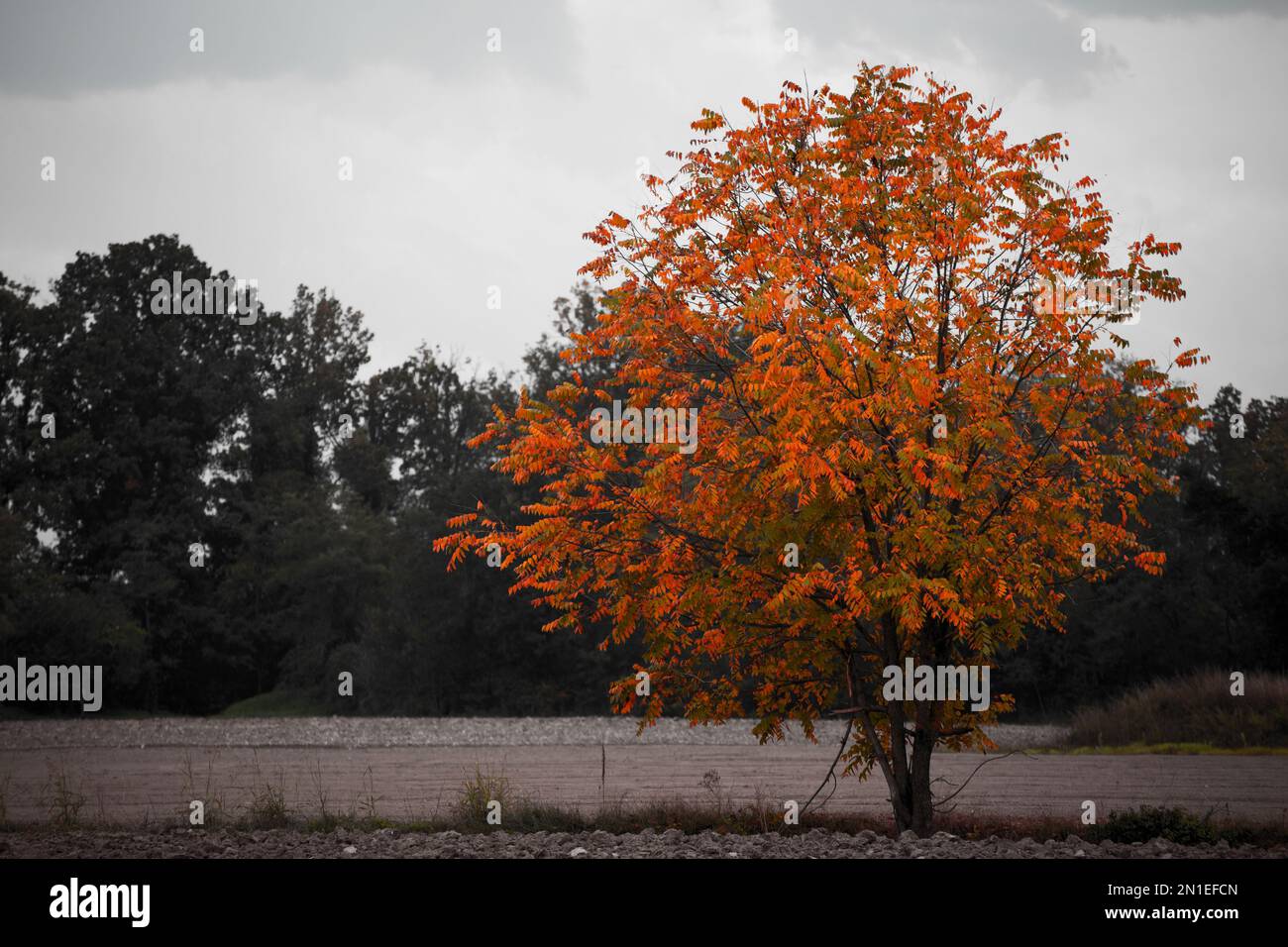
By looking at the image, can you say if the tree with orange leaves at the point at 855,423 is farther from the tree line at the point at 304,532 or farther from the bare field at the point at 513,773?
the tree line at the point at 304,532

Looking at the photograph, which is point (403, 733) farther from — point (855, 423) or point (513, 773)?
point (855, 423)

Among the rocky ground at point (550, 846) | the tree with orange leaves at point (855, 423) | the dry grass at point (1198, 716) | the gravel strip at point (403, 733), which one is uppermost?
the tree with orange leaves at point (855, 423)

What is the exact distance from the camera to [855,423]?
1052 centimetres

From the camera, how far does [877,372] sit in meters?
10.5

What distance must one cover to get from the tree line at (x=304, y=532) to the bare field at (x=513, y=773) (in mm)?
11349

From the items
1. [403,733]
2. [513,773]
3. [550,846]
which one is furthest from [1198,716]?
[550,846]

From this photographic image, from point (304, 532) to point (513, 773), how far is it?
37.6m

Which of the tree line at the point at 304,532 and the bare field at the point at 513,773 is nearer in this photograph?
the bare field at the point at 513,773

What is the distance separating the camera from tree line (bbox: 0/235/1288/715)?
41.9 m

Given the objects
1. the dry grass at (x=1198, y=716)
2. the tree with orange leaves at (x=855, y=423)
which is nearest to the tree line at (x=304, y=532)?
the dry grass at (x=1198, y=716)

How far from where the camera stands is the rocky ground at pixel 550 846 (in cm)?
1048

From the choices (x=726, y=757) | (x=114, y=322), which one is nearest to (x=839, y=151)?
(x=726, y=757)

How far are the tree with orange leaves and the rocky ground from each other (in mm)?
1310

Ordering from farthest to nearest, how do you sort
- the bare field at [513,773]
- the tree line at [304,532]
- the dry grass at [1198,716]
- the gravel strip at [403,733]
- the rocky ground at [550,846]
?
1. the tree line at [304,532]
2. the gravel strip at [403,733]
3. the dry grass at [1198,716]
4. the bare field at [513,773]
5. the rocky ground at [550,846]
